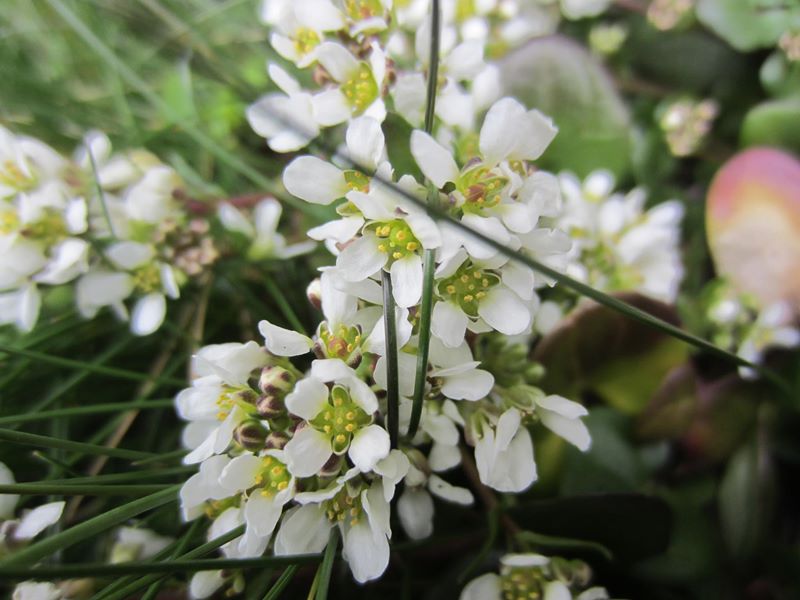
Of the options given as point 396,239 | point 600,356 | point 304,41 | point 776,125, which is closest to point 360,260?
point 396,239

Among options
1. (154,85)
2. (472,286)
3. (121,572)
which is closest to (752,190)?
(472,286)

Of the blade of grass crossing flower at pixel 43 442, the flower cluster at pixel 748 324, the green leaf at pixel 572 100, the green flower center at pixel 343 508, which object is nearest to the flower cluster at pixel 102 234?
the blade of grass crossing flower at pixel 43 442

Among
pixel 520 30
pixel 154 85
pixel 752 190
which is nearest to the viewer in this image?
pixel 752 190

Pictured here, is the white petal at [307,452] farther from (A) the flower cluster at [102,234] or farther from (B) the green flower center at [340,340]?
(A) the flower cluster at [102,234]

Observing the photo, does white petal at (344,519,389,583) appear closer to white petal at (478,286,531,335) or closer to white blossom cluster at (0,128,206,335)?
white petal at (478,286,531,335)

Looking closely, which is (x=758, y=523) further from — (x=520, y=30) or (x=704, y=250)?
(x=520, y=30)

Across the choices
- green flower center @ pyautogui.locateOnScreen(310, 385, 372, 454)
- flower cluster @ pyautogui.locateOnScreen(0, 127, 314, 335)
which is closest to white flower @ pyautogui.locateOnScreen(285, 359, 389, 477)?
green flower center @ pyautogui.locateOnScreen(310, 385, 372, 454)
